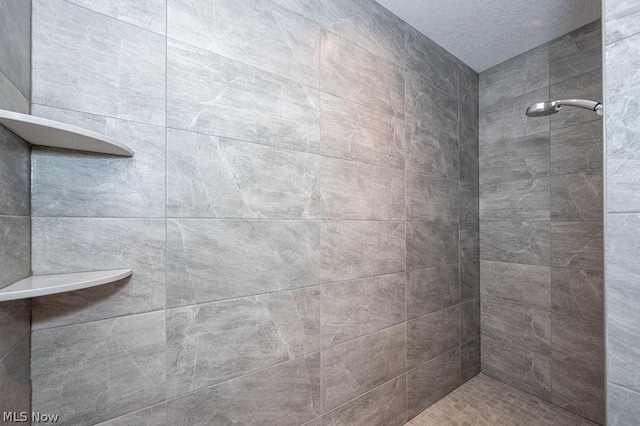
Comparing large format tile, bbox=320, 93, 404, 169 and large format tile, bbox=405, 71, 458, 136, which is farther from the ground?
large format tile, bbox=405, 71, 458, 136

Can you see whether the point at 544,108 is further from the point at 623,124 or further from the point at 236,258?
the point at 236,258

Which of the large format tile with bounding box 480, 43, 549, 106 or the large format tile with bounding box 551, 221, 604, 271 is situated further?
the large format tile with bounding box 480, 43, 549, 106

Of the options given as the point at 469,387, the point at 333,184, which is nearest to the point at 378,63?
the point at 333,184

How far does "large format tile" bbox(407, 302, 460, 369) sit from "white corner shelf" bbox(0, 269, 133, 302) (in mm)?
1317

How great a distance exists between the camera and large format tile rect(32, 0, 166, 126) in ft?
2.19

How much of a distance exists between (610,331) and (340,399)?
94 centimetres

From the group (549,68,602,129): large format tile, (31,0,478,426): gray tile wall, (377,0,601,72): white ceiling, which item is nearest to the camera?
(31,0,478,426): gray tile wall

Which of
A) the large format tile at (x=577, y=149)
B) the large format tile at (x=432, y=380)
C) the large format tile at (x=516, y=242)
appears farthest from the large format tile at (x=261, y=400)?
the large format tile at (x=577, y=149)

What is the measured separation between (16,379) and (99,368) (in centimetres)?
16

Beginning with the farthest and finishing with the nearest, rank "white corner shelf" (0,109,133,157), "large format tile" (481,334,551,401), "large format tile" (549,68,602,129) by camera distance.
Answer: "large format tile" (481,334,551,401) < "large format tile" (549,68,602,129) < "white corner shelf" (0,109,133,157)

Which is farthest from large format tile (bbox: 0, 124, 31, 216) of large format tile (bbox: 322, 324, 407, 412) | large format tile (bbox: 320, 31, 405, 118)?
large format tile (bbox: 322, 324, 407, 412)

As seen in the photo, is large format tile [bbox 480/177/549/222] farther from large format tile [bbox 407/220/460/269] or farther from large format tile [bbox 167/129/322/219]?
large format tile [bbox 167/129/322/219]

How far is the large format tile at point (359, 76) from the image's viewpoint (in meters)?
1.15

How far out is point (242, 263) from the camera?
0.93m
